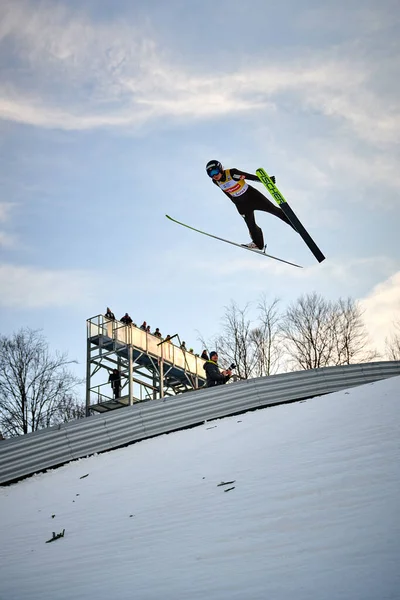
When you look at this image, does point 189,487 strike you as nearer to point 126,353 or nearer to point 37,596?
point 37,596

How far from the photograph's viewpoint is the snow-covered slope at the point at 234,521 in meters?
3.40

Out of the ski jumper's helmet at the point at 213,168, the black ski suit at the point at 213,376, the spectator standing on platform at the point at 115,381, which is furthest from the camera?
the spectator standing on platform at the point at 115,381

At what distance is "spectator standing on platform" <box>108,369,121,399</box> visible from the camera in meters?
22.5

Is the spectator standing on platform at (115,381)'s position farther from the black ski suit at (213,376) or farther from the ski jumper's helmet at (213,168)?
the ski jumper's helmet at (213,168)

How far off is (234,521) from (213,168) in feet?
31.2

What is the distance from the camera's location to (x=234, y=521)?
464 cm

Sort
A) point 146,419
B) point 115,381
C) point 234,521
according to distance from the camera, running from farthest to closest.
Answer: point 115,381 < point 146,419 < point 234,521

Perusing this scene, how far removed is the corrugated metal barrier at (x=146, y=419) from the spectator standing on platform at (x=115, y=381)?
1098 centimetres

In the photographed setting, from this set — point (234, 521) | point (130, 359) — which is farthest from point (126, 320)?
point (234, 521)

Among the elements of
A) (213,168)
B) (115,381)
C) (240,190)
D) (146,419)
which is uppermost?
(213,168)

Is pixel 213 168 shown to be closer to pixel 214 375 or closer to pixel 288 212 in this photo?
pixel 288 212

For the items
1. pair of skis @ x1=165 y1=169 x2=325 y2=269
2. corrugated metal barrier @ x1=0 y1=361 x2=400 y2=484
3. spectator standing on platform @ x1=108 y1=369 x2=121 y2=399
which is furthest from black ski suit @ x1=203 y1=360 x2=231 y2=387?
spectator standing on platform @ x1=108 y1=369 x2=121 y2=399

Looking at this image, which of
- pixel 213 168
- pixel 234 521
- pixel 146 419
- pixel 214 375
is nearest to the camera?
pixel 234 521

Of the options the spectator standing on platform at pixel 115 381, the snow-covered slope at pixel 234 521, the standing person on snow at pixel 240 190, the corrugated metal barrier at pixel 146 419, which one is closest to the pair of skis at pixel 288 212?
the standing person on snow at pixel 240 190
